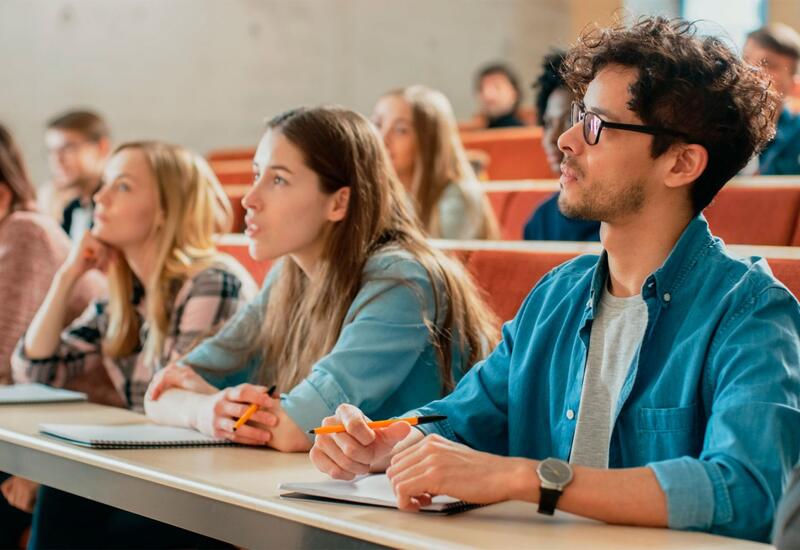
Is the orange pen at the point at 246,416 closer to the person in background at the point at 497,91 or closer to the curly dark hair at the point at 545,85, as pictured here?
the curly dark hair at the point at 545,85

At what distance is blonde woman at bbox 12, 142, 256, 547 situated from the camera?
8.60 ft

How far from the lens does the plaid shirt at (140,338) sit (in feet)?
8.45

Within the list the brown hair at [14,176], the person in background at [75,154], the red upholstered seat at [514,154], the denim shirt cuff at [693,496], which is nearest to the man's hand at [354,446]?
the denim shirt cuff at [693,496]

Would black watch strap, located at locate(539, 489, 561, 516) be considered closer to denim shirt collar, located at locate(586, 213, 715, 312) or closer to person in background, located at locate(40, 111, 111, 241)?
denim shirt collar, located at locate(586, 213, 715, 312)

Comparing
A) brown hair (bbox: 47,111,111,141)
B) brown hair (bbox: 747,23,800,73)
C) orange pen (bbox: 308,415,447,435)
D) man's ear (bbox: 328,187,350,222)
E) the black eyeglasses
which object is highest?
brown hair (bbox: 747,23,800,73)

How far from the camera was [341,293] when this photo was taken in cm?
215

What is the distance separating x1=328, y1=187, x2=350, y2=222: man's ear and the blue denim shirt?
21.8 inches

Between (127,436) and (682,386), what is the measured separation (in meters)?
0.90

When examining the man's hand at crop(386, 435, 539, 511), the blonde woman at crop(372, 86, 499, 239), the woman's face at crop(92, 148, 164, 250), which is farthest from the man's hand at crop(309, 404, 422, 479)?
the blonde woman at crop(372, 86, 499, 239)

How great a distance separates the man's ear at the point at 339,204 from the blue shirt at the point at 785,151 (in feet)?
9.51

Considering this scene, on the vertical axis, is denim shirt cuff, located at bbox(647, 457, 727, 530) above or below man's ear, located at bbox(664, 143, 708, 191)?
below

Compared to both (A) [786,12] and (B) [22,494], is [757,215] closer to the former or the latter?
(B) [22,494]

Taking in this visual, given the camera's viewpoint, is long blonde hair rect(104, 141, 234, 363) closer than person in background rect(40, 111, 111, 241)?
Yes

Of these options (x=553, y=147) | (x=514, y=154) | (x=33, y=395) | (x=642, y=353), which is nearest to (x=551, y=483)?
(x=642, y=353)
